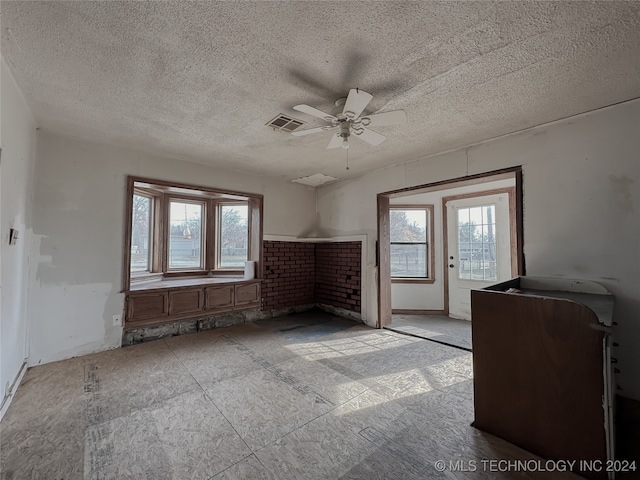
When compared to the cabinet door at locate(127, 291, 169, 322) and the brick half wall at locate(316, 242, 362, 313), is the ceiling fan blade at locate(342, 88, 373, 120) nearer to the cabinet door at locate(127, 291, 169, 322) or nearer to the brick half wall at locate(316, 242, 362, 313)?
the brick half wall at locate(316, 242, 362, 313)

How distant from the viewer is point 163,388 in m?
2.29

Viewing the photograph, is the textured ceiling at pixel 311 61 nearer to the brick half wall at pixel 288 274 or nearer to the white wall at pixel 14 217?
the white wall at pixel 14 217

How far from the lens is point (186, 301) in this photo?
3.73 meters

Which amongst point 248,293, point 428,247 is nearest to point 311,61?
point 248,293

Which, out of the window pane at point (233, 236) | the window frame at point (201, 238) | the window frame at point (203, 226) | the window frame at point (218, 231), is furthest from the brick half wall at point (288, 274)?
the window frame at point (201, 238)

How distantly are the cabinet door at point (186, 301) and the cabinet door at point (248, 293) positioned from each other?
57 centimetres

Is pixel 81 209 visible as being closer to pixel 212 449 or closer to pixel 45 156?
pixel 45 156

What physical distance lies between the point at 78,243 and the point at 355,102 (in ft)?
11.1

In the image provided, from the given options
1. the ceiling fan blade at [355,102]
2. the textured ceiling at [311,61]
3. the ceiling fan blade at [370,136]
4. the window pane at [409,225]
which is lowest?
the window pane at [409,225]

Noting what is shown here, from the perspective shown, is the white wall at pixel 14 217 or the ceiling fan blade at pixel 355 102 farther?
the white wall at pixel 14 217

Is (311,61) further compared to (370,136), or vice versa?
(370,136)

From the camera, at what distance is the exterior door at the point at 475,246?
4.33 meters

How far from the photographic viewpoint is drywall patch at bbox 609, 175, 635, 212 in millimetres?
2182

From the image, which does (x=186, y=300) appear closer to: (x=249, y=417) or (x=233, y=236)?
(x=233, y=236)
